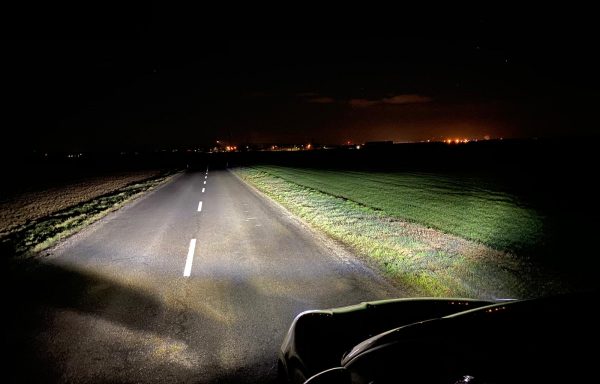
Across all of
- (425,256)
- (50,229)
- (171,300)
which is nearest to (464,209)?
(425,256)

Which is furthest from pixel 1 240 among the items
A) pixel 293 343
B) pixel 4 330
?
pixel 293 343

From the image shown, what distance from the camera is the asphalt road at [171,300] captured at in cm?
387

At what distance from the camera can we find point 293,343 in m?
2.86

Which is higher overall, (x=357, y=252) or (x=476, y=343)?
(x=476, y=343)

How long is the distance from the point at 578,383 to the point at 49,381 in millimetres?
4565

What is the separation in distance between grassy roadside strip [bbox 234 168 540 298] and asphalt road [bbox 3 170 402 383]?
27.7 inches

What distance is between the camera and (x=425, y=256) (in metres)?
7.64

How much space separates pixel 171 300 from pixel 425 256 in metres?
5.35

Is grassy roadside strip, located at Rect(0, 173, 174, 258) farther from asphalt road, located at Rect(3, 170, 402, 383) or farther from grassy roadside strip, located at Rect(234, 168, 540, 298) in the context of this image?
grassy roadside strip, located at Rect(234, 168, 540, 298)

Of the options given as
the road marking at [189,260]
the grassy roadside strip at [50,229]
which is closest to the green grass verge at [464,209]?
the road marking at [189,260]

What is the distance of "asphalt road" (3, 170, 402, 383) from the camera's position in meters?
3.87

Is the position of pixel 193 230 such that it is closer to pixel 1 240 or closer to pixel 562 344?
pixel 1 240

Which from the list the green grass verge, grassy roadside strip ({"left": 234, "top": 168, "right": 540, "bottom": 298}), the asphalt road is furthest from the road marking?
the green grass verge

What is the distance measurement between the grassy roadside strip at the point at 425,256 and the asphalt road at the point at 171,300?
704 mm
